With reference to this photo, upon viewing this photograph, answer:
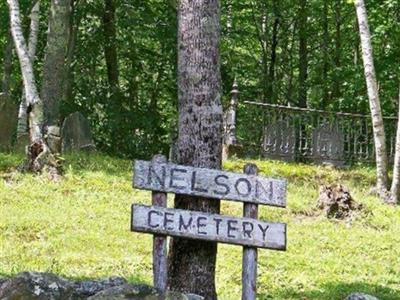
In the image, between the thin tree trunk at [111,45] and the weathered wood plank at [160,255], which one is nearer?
the weathered wood plank at [160,255]

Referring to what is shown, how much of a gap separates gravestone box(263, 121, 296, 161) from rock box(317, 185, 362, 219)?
546 centimetres

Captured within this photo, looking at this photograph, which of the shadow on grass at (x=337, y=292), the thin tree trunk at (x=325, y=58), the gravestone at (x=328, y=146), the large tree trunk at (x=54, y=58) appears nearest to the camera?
the shadow on grass at (x=337, y=292)

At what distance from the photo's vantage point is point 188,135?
574 centimetres

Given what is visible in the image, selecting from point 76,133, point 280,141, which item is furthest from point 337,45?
point 76,133

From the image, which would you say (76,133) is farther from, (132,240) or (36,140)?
(132,240)

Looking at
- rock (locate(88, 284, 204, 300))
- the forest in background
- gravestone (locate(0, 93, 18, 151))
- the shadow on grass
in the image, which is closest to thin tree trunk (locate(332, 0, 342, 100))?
the forest in background

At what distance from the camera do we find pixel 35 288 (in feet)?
14.5

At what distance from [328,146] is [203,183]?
40.6ft

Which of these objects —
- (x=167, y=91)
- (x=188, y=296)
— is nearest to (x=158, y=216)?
(x=188, y=296)

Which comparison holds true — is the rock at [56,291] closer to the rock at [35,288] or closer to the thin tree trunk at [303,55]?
the rock at [35,288]

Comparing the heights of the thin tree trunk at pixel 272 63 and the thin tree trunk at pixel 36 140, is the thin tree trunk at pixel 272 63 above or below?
above

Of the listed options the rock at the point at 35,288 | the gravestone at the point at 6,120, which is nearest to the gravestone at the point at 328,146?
the gravestone at the point at 6,120

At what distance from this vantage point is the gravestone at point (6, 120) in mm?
14977

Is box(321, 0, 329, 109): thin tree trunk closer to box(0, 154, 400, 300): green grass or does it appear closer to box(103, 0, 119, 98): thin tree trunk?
box(103, 0, 119, 98): thin tree trunk
